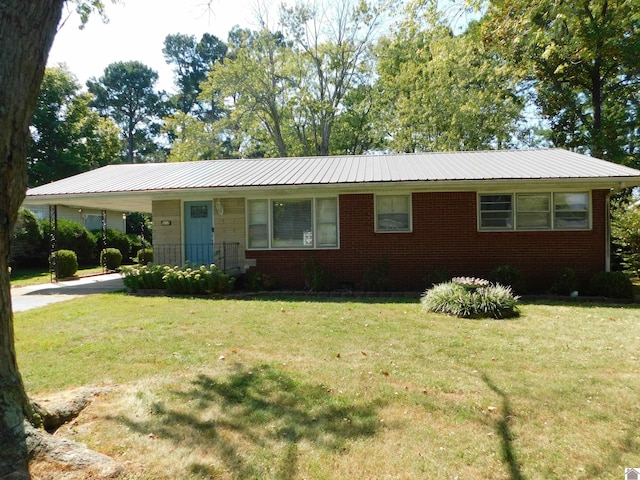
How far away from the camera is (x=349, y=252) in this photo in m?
11.4

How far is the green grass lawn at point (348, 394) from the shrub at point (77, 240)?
1243 centimetres

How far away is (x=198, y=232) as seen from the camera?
12.6 m

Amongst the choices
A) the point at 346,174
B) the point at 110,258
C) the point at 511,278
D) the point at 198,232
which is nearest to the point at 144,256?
the point at 110,258

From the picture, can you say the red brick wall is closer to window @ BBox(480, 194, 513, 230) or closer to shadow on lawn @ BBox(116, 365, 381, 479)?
window @ BBox(480, 194, 513, 230)

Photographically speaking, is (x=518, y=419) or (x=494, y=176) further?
(x=494, y=176)

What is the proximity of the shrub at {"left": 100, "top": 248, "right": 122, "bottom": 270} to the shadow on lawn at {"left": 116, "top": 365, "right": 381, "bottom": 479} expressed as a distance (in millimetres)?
15135

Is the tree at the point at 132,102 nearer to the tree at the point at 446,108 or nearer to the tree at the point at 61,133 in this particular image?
the tree at the point at 61,133

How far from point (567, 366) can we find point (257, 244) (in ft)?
28.4

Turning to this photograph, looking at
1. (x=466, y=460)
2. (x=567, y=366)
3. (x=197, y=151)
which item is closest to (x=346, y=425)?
(x=466, y=460)

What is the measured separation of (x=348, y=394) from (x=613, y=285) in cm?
899

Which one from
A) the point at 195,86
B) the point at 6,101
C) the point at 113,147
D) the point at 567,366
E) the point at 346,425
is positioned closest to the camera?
the point at 6,101

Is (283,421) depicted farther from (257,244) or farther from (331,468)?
(257,244)

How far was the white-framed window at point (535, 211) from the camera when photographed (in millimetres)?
10883

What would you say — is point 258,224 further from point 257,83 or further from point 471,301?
point 257,83
